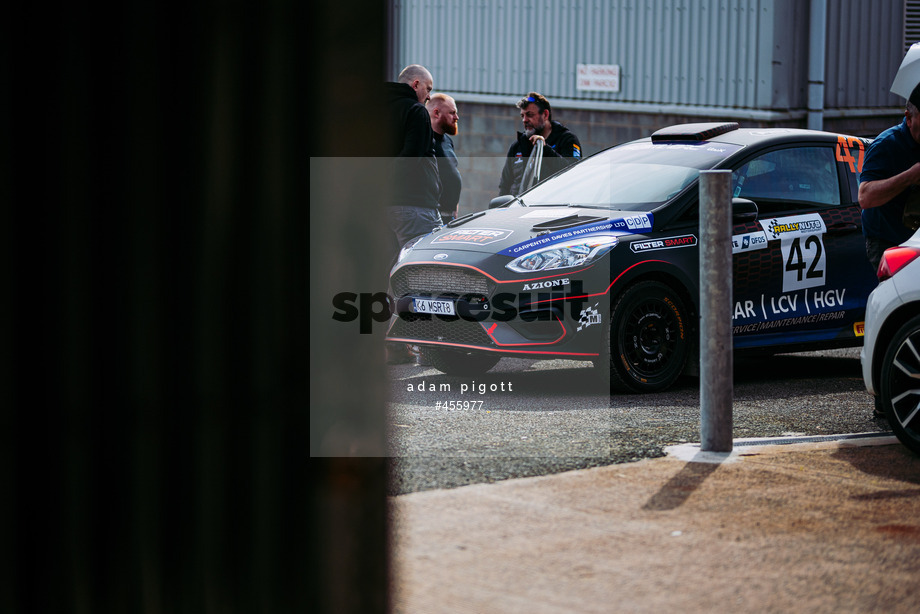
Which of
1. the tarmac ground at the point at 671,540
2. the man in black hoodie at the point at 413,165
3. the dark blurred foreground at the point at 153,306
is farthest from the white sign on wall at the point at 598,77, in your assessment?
the dark blurred foreground at the point at 153,306

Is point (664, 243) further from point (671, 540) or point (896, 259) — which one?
point (671, 540)

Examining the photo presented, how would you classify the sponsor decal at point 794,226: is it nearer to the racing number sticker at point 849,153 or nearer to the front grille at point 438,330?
the racing number sticker at point 849,153

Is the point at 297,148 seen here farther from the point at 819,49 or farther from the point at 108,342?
the point at 819,49

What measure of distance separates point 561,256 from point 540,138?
3.31 metres

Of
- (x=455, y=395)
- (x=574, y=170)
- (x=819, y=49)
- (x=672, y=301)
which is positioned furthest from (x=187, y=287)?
(x=819, y=49)

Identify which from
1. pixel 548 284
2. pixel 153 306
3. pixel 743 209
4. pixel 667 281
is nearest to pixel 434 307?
pixel 548 284

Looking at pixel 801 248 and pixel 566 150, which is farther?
pixel 566 150

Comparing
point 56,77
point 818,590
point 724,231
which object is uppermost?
point 56,77

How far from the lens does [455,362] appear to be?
27.3ft

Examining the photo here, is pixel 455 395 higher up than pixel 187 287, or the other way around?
pixel 187 287

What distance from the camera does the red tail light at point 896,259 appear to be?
6070 mm

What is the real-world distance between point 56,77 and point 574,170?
665cm

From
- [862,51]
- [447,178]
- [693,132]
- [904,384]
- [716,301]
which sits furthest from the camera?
[862,51]

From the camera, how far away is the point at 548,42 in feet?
56.7
